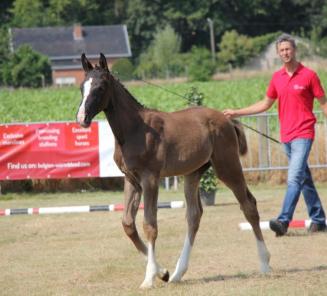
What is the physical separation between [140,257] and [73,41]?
8428cm

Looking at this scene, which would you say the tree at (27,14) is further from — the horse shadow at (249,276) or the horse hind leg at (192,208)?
the horse shadow at (249,276)

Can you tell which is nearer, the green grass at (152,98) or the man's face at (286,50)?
the man's face at (286,50)

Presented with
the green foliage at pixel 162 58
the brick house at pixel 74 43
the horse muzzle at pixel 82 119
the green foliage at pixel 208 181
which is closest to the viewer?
the horse muzzle at pixel 82 119

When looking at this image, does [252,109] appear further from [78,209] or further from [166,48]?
[166,48]

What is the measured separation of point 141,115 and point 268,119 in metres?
11.6

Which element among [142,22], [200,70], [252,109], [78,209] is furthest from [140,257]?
[142,22]

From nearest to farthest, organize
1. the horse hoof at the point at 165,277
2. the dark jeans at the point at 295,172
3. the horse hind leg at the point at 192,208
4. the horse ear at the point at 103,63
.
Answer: the horse ear at the point at 103,63 < the horse hoof at the point at 165,277 < the horse hind leg at the point at 192,208 < the dark jeans at the point at 295,172

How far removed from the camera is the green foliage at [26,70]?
7356cm

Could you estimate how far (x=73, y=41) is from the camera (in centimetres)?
9344

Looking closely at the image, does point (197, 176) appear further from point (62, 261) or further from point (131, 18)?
point (131, 18)

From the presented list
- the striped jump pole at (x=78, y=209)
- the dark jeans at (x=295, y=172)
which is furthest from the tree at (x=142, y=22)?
the dark jeans at (x=295, y=172)

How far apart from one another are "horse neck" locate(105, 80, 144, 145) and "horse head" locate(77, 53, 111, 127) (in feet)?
0.41

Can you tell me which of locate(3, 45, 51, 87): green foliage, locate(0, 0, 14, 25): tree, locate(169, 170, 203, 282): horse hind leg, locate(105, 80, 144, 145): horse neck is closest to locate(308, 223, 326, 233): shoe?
locate(169, 170, 203, 282): horse hind leg

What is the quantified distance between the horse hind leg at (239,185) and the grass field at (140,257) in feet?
0.73
